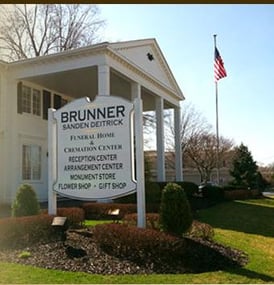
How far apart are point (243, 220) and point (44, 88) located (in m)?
10.6

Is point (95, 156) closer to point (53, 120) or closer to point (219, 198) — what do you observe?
point (53, 120)

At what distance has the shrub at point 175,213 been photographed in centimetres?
743

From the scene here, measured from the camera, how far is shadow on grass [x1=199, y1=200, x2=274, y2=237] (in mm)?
11570

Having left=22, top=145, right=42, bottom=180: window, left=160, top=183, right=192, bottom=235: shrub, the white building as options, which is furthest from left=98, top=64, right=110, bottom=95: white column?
left=160, top=183, right=192, bottom=235: shrub

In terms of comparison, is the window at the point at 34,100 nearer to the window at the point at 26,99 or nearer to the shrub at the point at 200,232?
the window at the point at 26,99

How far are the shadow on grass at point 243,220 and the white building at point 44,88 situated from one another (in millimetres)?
5226

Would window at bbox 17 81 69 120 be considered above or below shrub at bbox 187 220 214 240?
above

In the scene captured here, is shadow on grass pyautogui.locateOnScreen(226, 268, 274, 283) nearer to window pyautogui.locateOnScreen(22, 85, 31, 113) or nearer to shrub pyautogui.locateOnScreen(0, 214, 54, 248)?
shrub pyautogui.locateOnScreen(0, 214, 54, 248)

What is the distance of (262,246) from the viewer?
8938 mm

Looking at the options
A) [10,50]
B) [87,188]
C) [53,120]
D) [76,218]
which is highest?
[10,50]

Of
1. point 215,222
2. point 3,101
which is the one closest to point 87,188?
point 215,222

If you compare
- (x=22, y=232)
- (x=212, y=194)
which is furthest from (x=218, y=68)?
(x=22, y=232)

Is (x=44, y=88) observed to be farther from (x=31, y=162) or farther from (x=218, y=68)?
(x=218, y=68)

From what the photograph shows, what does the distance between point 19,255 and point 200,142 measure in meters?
40.4
